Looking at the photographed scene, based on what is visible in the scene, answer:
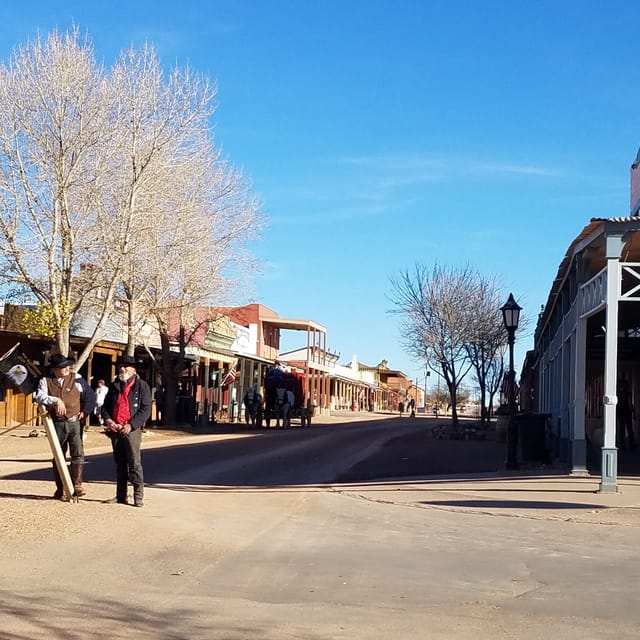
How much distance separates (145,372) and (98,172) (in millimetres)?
17830

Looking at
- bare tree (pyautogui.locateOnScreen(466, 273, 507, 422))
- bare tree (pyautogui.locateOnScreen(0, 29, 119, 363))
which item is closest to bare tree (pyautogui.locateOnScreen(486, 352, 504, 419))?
bare tree (pyautogui.locateOnScreen(466, 273, 507, 422))

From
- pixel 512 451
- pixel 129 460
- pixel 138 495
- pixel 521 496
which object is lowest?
pixel 521 496

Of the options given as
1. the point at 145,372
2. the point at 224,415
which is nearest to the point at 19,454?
the point at 145,372

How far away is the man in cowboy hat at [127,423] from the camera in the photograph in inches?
454

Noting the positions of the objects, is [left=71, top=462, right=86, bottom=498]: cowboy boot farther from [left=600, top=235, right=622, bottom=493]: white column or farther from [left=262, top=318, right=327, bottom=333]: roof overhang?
[left=262, top=318, right=327, bottom=333]: roof overhang

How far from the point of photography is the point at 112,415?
11578 mm

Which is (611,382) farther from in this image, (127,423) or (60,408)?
(60,408)


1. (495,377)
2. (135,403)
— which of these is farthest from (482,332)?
(135,403)

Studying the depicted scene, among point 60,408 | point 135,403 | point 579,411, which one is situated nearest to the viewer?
point 60,408

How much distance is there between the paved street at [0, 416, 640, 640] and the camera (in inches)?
247

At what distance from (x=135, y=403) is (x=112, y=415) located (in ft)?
0.99

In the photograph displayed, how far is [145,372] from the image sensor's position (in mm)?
42062

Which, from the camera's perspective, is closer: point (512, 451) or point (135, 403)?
point (135, 403)

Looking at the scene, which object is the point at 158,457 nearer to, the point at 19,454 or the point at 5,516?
the point at 19,454
